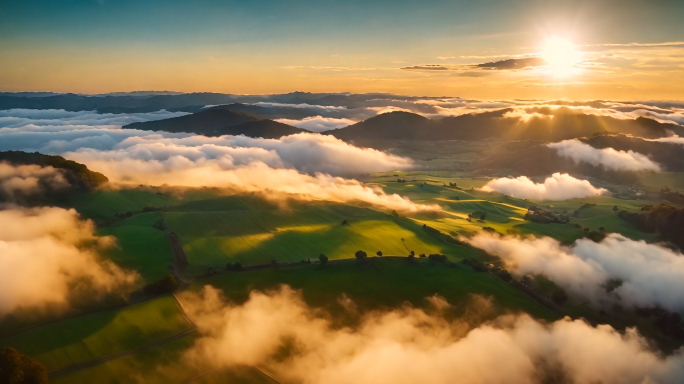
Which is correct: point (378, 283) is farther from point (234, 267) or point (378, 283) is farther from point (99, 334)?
point (99, 334)

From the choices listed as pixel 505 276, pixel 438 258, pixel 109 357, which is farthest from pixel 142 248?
pixel 505 276

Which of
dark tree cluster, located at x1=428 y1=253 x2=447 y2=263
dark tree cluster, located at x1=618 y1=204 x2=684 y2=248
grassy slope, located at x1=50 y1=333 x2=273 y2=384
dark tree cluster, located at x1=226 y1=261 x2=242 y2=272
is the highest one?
dark tree cluster, located at x1=226 y1=261 x2=242 y2=272

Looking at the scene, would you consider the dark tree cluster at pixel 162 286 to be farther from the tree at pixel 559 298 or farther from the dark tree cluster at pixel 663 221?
the dark tree cluster at pixel 663 221

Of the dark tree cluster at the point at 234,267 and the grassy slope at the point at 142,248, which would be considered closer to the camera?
the grassy slope at the point at 142,248

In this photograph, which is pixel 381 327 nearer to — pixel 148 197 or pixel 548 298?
pixel 548 298

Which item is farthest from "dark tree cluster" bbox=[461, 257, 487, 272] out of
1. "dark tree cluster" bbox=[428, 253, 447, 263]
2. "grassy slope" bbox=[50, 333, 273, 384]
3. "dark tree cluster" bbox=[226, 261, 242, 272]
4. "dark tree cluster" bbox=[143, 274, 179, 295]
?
"dark tree cluster" bbox=[143, 274, 179, 295]

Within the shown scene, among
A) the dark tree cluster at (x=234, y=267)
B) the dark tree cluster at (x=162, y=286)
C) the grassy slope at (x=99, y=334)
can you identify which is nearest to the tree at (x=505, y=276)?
the dark tree cluster at (x=234, y=267)

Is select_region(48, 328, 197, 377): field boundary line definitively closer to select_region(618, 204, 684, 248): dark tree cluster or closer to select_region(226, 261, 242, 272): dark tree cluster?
select_region(226, 261, 242, 272): dark tree cluster
